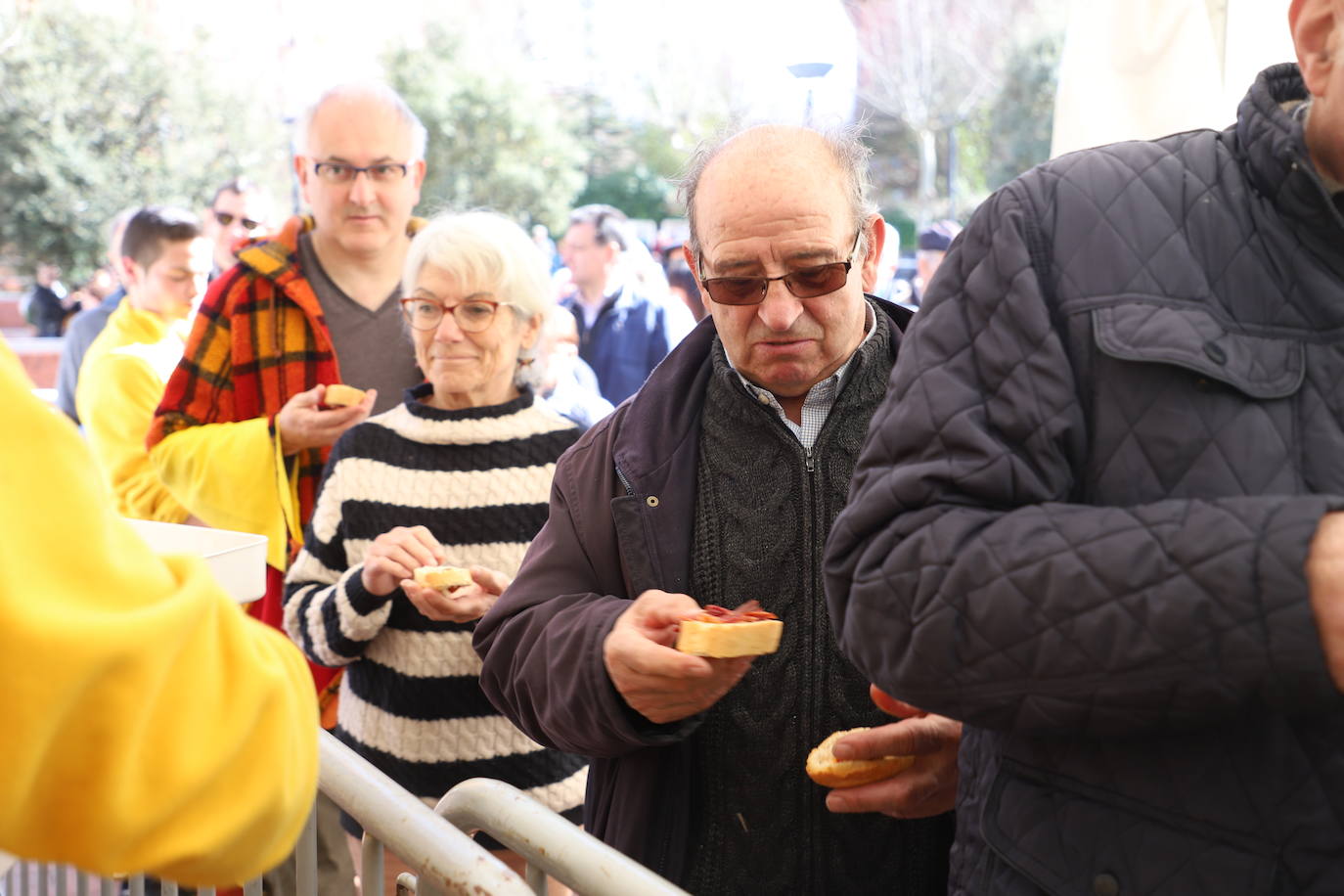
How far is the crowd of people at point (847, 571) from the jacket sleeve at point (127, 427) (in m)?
1.01

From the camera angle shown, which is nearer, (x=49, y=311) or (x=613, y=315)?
(x=613, y=315)

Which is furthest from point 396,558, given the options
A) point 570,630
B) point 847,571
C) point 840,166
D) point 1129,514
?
point 1129,514

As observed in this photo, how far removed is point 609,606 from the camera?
77.7 inches

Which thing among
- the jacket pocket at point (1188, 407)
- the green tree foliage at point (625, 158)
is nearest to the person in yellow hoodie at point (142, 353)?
the jacket pocket at point (1188, 407)

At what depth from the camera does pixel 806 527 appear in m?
2.12

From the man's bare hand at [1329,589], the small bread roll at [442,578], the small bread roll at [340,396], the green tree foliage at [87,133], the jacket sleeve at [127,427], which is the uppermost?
the man's bare hand at [1329,589]

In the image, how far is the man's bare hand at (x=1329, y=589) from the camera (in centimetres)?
114

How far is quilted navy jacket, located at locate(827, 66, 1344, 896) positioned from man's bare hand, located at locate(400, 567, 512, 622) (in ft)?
5.11

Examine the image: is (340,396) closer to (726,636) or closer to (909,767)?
(726,636)

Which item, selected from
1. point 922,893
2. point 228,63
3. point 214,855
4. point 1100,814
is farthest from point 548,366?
point 228,63

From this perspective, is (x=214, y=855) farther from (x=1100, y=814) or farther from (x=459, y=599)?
(x=459, y=599)

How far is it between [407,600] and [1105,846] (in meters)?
2.06

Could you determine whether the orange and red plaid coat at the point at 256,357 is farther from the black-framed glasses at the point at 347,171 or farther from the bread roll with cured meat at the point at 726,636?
the bread roll with cured meat at the point at 726,636

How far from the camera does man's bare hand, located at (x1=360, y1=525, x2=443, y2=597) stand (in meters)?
2.87
